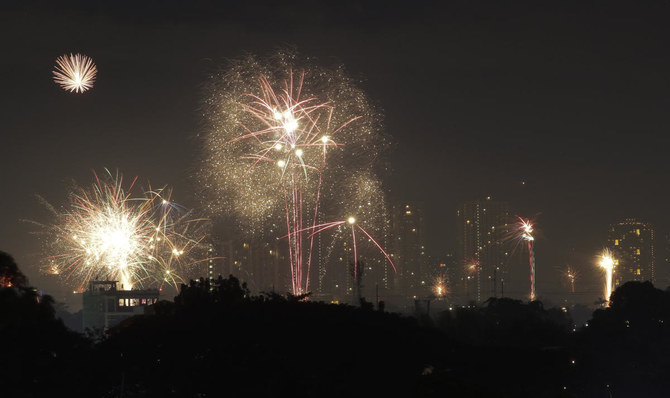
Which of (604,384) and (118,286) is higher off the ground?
(118,286)

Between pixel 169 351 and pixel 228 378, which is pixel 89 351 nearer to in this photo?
pixel 169 351

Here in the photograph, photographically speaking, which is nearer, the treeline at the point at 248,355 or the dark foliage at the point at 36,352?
the dark foliage at the point at 36,352

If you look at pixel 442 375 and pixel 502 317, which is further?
pixel 502 317

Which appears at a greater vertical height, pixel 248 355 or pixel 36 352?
pixel 36 352

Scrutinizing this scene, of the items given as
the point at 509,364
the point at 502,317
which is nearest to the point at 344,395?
the point at 509,364

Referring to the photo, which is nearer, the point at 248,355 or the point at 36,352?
the point at 36,352

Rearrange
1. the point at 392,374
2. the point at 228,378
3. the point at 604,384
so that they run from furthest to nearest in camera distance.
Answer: the point at 604,384 < the point at 392,374 < the point at 228,378

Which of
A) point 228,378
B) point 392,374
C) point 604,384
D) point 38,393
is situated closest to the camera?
point 38,393

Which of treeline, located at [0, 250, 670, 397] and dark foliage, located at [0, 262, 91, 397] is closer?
dark foliage, located at [0, 262, 91, 397]
